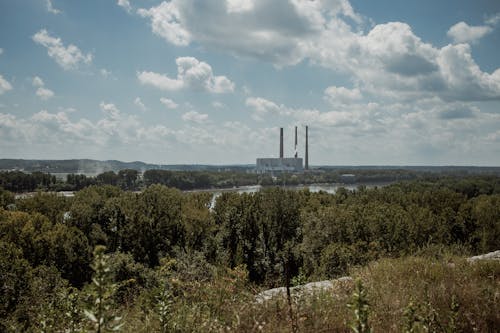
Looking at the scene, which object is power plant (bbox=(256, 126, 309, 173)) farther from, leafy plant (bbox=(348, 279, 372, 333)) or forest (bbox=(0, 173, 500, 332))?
leafy plant (bbox=(348, 279, 372, 333))

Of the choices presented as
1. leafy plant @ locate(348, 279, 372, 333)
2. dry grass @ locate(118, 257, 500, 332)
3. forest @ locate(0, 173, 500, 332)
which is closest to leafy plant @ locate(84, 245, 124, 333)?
forest @ locate(0, 173, 500, 332)

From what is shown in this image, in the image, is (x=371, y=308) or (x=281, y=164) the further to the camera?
(x=281, y=164)

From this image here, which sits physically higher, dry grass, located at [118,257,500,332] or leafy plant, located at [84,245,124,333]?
leafy plant, located at [84,245,124,333]

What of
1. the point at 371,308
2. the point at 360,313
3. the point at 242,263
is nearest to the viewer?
the point at 360,313

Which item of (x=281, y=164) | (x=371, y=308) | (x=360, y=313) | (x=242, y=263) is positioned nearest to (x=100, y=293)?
(x=360, y=313)

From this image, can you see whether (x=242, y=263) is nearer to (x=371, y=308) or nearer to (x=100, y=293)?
(x=371, y=308)

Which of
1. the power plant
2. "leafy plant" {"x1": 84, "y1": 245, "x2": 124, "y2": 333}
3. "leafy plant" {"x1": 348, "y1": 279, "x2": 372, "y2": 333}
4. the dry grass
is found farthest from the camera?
the power plant

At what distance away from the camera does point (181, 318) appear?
4.50 metres

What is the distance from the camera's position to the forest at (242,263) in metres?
4.29

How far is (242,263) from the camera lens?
36.8 meters

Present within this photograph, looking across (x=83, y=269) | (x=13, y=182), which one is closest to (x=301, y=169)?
(x=13, y=182)

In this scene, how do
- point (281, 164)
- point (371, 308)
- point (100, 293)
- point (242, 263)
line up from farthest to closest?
point (281, 164) → point (242, 263) → point (371, 308) → point (100, 293)

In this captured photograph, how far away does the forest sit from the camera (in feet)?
14.1

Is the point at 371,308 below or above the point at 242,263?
above
